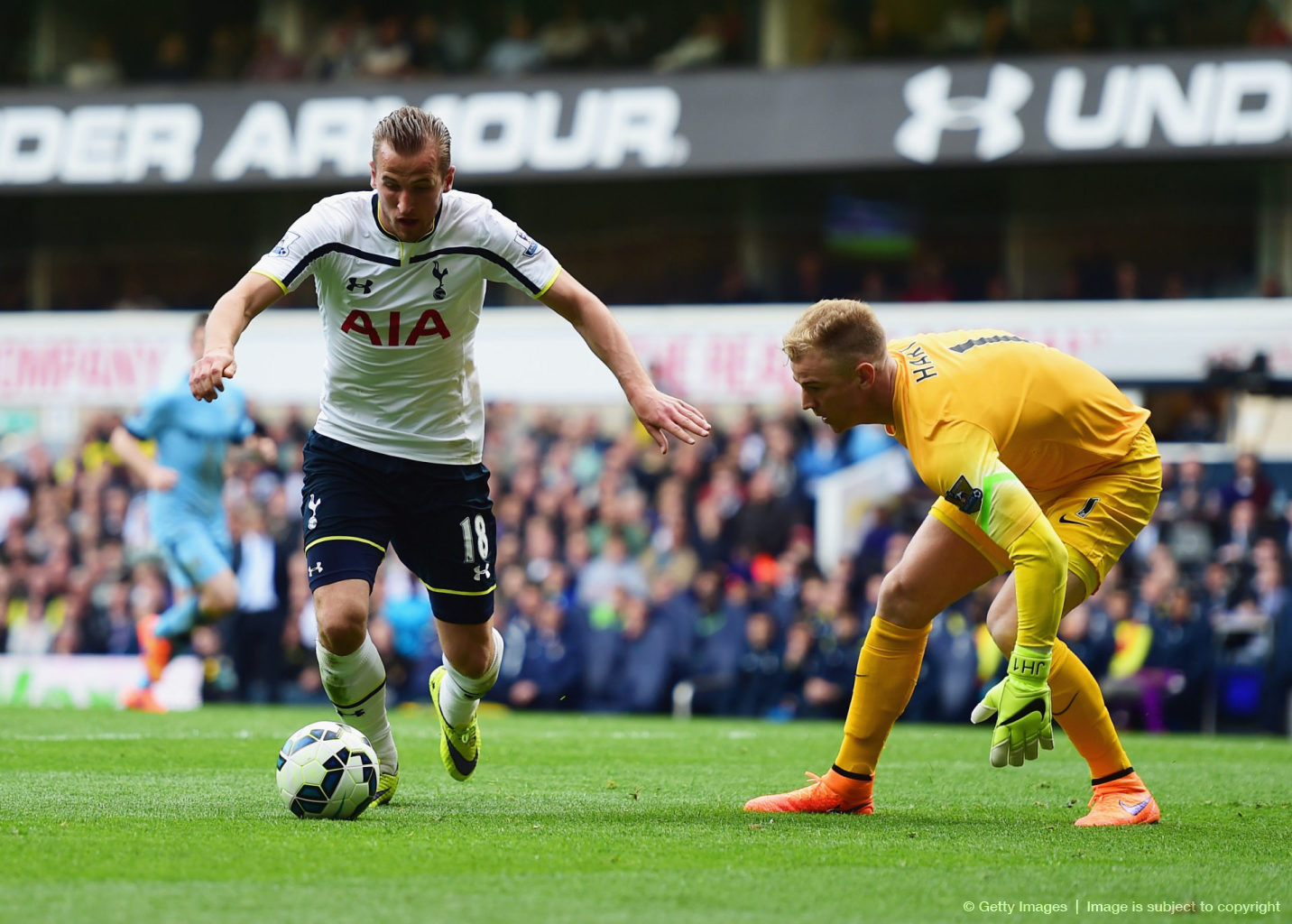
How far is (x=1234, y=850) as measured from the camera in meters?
5.36

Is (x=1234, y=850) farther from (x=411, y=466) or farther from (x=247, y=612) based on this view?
(x=247, y=612)

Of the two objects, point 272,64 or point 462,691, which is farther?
point 272,64

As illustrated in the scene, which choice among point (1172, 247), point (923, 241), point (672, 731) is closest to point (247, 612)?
point (672, 731)

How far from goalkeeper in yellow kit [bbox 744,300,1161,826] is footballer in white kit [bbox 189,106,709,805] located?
2.16 feet

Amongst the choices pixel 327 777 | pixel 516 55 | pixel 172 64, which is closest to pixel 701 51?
pixel 516 55

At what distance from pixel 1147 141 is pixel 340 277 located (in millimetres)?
15125

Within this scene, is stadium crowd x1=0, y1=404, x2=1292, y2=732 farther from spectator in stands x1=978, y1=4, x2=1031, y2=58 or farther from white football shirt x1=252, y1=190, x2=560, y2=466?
white football shirt x1=252, y1=190, x2=560, y2=466

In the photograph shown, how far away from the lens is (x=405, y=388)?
626cm

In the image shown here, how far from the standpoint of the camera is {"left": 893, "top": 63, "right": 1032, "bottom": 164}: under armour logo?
1950 cm

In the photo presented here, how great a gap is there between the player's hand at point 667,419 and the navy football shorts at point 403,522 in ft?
3.20

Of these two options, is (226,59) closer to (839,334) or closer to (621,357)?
(621,357)

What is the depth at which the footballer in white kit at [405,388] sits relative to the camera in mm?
5789

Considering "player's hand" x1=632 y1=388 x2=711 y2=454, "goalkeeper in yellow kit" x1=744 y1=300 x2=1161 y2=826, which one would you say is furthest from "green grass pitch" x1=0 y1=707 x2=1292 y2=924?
"player's hand" x1=632 y1=388 x2=711 y2=454

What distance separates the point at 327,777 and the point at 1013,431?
8.72 feet
